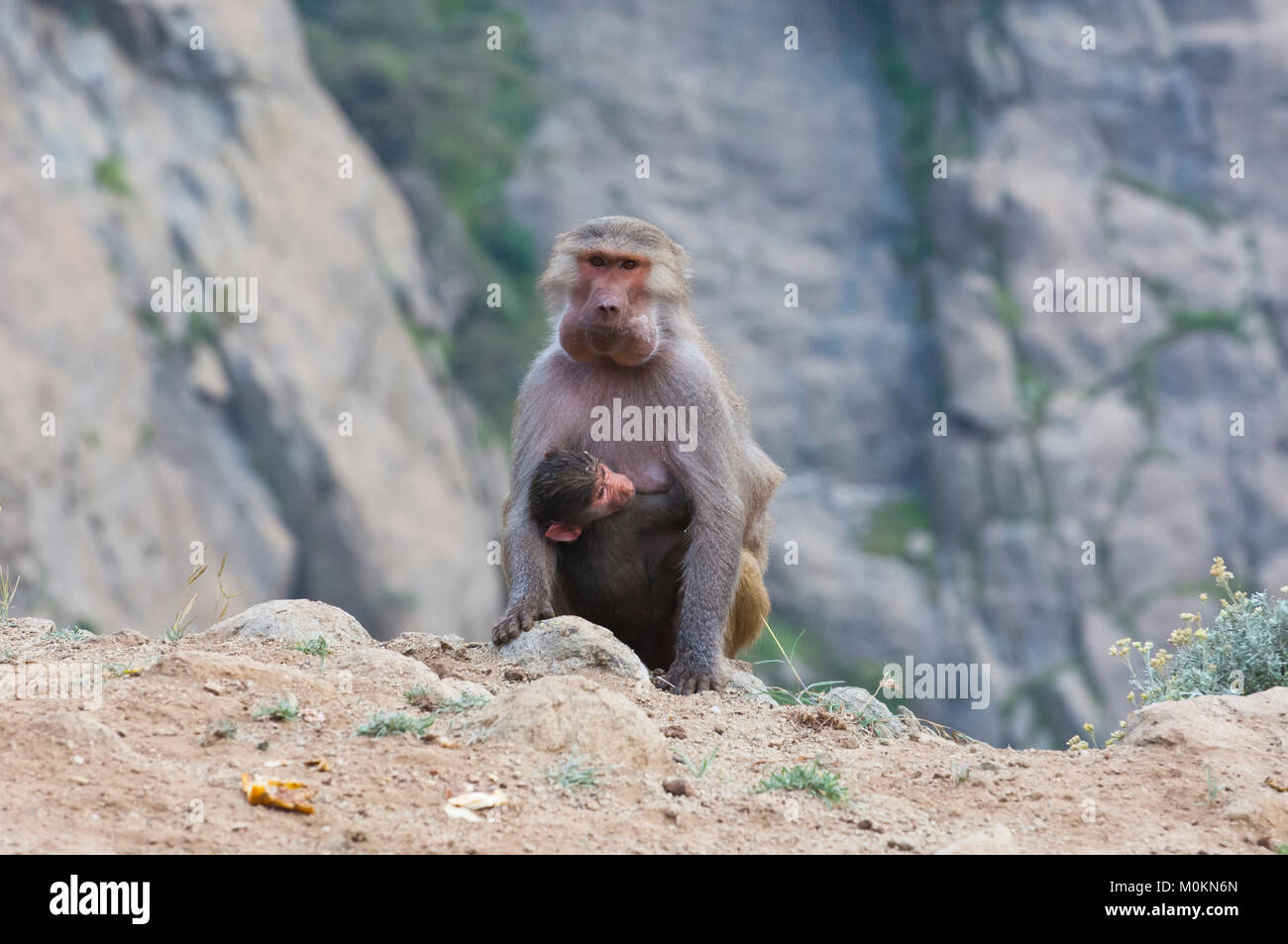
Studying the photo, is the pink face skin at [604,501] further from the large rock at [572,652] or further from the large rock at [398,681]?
the large rock at [398,681]

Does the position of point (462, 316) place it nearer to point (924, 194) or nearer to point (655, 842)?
point (924, 194)

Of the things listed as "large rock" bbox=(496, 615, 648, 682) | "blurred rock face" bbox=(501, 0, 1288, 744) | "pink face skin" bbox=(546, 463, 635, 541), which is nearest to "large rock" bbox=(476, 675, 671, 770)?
"large rock" bbox=(496, 615, 648, 682)

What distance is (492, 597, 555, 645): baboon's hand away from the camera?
16.7ft

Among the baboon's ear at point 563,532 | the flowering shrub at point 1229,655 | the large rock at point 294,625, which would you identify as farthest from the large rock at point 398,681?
the flowering shrub at point 1229,655

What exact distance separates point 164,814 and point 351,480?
1724 centimetres

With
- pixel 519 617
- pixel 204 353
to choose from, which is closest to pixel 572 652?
pixel 519 617

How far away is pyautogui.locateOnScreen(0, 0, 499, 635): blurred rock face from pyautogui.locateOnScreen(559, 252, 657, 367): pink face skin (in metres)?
11.5

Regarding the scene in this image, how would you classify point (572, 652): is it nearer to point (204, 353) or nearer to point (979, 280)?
point (204, 353)

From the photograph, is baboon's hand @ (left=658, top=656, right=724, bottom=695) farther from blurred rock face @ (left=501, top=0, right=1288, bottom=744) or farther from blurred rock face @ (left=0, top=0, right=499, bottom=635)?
blurred rock face @ (left=501, top=0, right=1288, bottom=744)

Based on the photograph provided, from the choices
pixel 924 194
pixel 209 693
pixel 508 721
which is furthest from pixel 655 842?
pixel 924 194

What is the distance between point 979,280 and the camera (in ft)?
79.5

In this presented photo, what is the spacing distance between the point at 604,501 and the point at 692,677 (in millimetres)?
725

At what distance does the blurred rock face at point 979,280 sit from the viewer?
2267 centimetres

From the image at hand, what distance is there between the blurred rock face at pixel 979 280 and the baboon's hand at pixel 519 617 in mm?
18139
